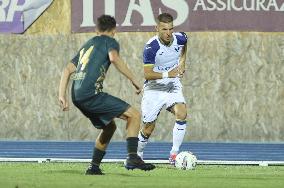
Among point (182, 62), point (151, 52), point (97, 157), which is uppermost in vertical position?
point (151, 52)

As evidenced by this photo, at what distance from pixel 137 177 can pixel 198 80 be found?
984 centimetres

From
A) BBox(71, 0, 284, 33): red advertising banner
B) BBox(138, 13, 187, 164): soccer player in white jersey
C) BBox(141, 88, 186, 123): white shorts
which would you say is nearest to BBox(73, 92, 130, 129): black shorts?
BBox(138, 13, 187, 164): soccer player in white jersey

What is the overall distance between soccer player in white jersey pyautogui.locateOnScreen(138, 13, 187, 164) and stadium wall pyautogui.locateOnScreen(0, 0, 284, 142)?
20.2 feet

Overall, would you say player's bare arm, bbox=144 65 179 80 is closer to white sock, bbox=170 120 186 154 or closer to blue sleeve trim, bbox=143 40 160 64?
blue sleeve trim, bbox=143 40 160 64

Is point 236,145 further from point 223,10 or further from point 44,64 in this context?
point 44,64

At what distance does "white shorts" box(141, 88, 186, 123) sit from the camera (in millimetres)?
16031

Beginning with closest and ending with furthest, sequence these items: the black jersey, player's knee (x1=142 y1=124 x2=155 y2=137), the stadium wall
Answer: the black jersey → player's knee (x1=142 y1=124 x2=155 y2=137) → the stadium wall

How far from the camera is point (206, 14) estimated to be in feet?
A: 72.9

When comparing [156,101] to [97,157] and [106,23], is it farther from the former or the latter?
[106,23]

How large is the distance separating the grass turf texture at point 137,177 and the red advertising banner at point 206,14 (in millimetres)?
6961

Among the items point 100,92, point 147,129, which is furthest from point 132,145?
point 147,129

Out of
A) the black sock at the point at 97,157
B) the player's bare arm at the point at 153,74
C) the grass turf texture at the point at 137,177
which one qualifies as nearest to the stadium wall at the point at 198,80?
the player's bare arm at the point at 153,74

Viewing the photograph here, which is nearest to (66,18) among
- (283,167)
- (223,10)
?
(223,10)

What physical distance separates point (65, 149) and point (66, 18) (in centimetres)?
344
